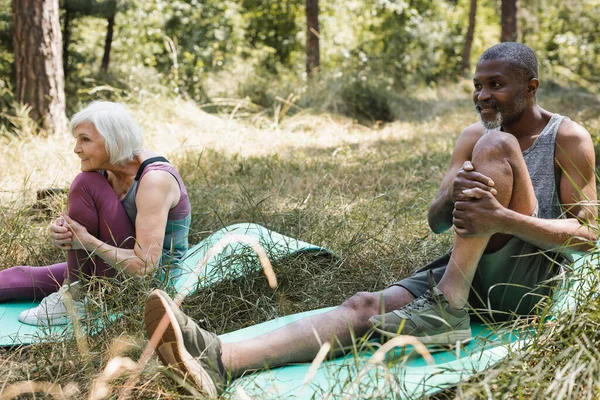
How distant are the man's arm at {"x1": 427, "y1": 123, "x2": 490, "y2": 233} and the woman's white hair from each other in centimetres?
139

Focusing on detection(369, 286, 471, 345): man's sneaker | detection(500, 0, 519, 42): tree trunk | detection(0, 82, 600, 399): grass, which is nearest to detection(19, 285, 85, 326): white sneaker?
detection(0, 82, 600, 399): grass

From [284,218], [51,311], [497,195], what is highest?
[497,195]

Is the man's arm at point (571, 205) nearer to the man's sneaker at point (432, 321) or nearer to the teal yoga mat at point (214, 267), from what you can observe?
the man's sneaker at point (432, 321)

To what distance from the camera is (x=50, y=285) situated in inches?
133

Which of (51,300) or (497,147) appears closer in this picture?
(497,147)

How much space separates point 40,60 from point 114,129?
3.84m

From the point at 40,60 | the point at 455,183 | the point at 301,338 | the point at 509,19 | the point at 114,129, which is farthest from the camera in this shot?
the point at 509,19

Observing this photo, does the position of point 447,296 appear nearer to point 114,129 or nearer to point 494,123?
point 494,123

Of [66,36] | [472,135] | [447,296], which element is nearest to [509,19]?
[66,36]

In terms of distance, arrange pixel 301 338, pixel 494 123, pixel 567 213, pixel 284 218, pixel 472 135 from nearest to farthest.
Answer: pixel 301 338
pixel 567 213
pixel 494 123
pixel 472 135
pixel 284 218

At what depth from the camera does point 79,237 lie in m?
3.04

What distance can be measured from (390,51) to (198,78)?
24.0 feet

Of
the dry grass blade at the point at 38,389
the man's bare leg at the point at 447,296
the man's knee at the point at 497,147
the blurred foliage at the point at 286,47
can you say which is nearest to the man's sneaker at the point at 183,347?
the man's bare leg at the point at 447,296

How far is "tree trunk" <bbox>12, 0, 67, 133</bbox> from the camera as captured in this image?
20.8 ft
